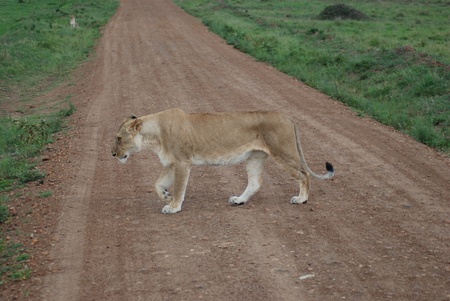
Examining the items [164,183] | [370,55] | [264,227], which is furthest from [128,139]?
[370,55]

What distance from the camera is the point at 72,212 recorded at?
8.48 metres

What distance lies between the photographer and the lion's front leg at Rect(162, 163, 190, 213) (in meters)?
8.27

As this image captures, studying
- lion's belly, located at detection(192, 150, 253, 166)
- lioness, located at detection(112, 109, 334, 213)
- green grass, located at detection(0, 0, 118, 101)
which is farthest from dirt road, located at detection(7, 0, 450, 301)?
green grass, located at detection(0, 0, 118, 101)

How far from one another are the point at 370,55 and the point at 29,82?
10.4 meters

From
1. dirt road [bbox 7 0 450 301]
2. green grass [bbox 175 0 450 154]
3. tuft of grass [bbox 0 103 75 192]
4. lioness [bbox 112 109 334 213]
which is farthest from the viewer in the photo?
green grass [bbox 175 0 450 154]

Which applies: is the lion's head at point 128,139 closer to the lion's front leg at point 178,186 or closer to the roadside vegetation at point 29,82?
the lion's front leg at point 178,186

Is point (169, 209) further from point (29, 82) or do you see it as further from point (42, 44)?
point (42, 44)

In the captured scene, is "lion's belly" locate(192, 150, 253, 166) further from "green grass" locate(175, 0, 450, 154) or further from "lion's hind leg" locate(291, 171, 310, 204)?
"green grass" locate(175, 0, 450, 154)

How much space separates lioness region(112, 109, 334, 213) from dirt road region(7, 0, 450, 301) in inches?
15.0

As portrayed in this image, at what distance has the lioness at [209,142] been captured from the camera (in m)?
8.37

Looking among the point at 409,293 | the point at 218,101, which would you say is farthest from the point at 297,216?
the point at 218,101

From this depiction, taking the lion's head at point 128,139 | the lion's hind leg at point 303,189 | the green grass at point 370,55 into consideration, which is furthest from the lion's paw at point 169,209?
the green grass at point 370,55

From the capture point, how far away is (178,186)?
8258 millimetres

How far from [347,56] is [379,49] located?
118 centimetres
